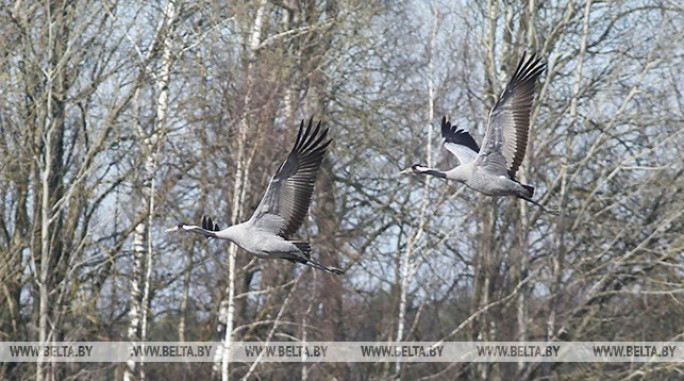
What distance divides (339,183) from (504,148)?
403 inches

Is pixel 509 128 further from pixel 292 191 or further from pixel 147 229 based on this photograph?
pixel 147 229

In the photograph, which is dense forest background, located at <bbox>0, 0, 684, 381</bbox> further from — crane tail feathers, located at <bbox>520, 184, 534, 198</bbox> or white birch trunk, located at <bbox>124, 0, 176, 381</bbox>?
crane tail feathers, located at <bbox>520, 184, 534, 198</bbox>

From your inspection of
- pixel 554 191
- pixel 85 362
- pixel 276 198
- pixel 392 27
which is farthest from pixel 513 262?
pixel 276 198

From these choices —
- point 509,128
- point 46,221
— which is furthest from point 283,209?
point 46,221

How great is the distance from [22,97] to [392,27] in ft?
18.8

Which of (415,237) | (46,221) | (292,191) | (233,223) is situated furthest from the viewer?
(415,237)

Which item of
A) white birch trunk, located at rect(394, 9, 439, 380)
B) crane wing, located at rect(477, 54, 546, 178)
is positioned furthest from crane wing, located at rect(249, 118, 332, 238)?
white birch trunk, located at rect(394, 9, 439, 380)

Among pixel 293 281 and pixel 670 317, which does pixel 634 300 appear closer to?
pixel 670 317

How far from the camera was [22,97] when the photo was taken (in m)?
29.1

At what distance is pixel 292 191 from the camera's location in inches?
795

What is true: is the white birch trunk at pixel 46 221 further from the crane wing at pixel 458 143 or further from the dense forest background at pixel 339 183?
the crane wing at pixel 458 143

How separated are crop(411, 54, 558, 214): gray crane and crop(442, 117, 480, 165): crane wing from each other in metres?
0.93

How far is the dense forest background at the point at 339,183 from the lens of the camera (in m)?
28.0

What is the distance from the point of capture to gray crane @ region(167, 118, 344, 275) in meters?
20.1
